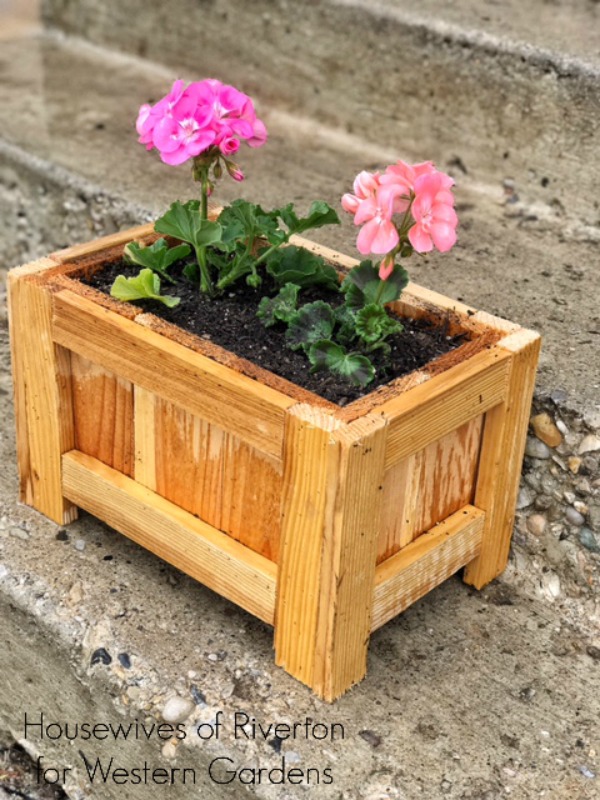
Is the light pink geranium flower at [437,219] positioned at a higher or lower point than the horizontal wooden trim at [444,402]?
higher

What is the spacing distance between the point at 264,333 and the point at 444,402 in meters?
0.32

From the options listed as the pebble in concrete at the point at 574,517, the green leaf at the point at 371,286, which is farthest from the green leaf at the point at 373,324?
the pebble in concrete at the point at 574,517

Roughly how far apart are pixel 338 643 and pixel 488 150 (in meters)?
1.48

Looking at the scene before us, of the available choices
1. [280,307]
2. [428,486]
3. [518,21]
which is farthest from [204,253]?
[518,21]

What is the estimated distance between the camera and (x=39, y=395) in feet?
6.01

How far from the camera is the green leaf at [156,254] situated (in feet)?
5.83

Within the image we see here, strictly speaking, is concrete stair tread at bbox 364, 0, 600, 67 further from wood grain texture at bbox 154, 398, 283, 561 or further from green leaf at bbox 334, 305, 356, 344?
wood grain texture at bbox 154, 398, 283, 561

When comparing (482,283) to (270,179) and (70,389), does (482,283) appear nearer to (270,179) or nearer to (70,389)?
(270,179)

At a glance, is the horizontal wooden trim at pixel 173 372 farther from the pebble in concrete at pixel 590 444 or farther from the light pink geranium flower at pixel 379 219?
the pebble in concrete at pixel 590 444

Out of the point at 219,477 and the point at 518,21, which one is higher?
the point at 518,21

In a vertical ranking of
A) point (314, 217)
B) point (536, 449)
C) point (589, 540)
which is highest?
point (314, 217)

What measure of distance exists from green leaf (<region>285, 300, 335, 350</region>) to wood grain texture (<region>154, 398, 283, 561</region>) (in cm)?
18

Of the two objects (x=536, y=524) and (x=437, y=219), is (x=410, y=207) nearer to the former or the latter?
(x=437, y=219)

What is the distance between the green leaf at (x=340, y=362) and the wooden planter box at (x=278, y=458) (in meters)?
0.05
